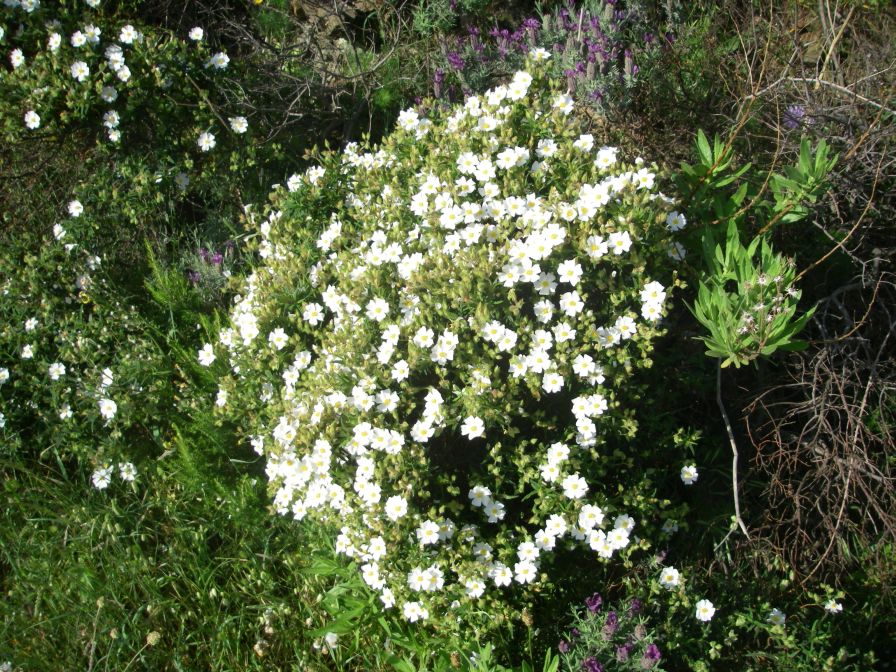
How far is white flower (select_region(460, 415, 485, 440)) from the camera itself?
2.32 metres

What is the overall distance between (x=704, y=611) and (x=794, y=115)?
6.81ft

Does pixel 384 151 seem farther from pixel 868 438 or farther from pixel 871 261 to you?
pixel 868 438

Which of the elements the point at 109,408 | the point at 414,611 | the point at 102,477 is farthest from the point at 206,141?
the point at 414,611

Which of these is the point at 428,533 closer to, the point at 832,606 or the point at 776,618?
the point at 776,618

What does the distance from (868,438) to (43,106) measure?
3.72 metres

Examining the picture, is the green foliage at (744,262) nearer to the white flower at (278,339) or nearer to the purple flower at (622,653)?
the purple flower at (622,653)

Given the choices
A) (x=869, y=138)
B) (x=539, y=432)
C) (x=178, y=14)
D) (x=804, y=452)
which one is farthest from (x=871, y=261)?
(x=178, y=14)

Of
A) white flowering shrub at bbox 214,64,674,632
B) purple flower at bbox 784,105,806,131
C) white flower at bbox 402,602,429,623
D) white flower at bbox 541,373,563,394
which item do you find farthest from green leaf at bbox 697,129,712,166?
white flower at bbox 402,602,429,623

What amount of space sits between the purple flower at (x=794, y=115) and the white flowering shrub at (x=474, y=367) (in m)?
1.01

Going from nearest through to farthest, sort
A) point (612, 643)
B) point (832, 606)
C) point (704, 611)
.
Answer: point (612, 643), point (704, 611), point (832, 606)

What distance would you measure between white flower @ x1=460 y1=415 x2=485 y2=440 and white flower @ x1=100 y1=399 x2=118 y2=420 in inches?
A: 65.1

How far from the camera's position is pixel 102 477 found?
10.5 ft

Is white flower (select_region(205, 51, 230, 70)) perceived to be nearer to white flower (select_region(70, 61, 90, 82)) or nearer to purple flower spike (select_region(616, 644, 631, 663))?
white flower (select_region(70, 61, 90, 82))

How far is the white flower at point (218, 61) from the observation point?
3.78 meters
